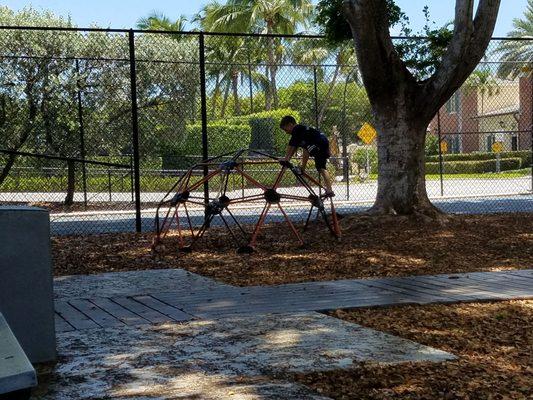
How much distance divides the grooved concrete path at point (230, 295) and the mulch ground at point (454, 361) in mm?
385

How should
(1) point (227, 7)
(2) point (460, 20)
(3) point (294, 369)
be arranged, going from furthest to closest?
1. (1) point (227, 7)
2. (2) point (460, 20)
3. (3) point (294, 369)

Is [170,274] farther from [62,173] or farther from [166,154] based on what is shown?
[166,154]

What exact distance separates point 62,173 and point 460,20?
12.6m

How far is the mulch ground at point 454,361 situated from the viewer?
14.0 feet

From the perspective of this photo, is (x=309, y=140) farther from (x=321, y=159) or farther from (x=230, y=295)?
(x=230, y=295)

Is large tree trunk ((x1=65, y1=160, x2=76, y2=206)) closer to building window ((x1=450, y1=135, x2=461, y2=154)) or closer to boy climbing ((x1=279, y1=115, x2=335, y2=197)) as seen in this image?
boy climbing ((x1=279, y1=115, x2=335, y2=197))

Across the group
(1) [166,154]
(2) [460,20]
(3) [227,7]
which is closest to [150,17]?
(3) [227,7]

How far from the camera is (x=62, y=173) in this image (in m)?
21.7

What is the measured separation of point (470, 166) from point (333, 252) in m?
38.0

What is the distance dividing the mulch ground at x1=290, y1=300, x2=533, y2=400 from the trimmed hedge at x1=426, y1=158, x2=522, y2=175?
40800 mm

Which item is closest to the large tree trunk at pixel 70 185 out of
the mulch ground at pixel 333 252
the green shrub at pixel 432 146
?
the mulch ground at pixel 333 252

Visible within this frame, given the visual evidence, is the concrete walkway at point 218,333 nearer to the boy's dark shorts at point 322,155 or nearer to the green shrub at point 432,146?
the boy's dark shorts at point 322,155

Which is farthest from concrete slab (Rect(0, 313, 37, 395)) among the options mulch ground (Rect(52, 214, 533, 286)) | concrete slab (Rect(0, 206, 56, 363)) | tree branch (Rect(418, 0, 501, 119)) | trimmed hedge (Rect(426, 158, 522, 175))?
trimmed hedge (Rect(426, 158, 522, 175))

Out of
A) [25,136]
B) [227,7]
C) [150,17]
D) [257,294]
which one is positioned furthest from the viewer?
[150,17]
